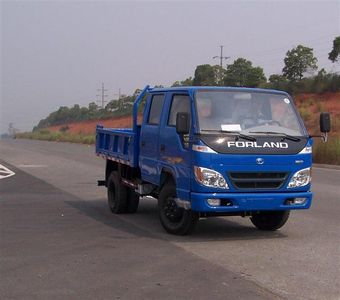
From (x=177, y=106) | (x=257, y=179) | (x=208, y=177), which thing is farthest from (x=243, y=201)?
(x=177, y=106)

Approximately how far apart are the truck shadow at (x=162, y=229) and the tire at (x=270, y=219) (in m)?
0.13

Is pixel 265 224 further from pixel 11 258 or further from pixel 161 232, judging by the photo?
pixel 11 258

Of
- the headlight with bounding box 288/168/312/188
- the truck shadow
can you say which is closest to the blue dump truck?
the headlight with bounding box 288/168/312/188

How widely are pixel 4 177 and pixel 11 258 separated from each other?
11.5 metres

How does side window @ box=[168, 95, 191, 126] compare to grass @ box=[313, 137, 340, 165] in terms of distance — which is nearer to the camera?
side window @ box=[168, 95, 191, 126]

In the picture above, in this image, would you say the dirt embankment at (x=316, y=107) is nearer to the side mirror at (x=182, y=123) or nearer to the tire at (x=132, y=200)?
the tire at (x=132, y=200)

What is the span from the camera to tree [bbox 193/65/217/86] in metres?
57.6

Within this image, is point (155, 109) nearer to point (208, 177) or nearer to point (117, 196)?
point (208, 177)

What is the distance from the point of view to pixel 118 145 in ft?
36.1

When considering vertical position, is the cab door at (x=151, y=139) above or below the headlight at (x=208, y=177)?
above

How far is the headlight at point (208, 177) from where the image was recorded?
799cm

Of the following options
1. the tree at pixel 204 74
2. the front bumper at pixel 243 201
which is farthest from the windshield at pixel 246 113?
the tree at pixel 204 74

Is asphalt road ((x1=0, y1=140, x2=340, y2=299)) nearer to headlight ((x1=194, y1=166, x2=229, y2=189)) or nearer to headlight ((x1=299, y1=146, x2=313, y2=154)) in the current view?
headlight ((x1=194, y1=166, x2=229, y2=189))

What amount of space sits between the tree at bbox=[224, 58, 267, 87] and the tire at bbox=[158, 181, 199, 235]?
44957mm
